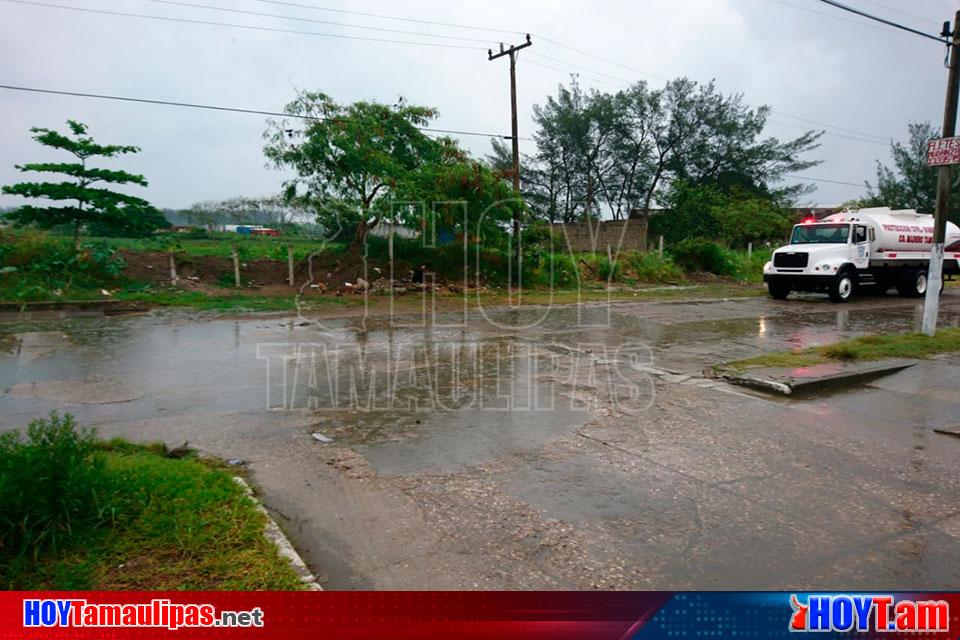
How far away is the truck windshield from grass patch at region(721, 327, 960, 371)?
892cm

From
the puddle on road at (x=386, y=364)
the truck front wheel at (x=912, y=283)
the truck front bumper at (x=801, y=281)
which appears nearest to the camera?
the puddle on road at (x=386, y=364)

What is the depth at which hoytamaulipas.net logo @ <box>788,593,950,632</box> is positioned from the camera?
2.87m

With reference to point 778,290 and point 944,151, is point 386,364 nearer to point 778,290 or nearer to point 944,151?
point 944,151

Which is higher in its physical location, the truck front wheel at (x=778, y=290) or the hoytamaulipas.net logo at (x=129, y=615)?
the truck front wheel at (x=778, y=290)

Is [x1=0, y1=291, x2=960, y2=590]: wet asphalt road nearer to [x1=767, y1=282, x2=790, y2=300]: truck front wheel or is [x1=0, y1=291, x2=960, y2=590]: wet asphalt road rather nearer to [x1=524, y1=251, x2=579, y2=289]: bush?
[x1=767, y1=282, x2=790, y2=300]: truck front wheel

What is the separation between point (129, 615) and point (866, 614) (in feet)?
11.7

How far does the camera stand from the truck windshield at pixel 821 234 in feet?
62.0

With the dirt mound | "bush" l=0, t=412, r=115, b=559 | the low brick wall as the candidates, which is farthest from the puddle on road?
the low brick wall

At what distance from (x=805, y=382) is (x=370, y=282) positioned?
1372 cm

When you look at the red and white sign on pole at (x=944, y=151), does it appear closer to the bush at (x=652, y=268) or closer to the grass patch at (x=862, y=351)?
the grass patch at (x=862, y=351)

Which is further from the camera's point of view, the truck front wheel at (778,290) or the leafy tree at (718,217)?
the leafy tree at (718,217)

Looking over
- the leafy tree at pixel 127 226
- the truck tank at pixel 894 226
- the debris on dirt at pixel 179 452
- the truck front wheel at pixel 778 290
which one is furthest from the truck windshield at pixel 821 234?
the leafy tree at pixel 127 226

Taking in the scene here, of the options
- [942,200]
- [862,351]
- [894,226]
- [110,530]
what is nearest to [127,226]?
[110,530]

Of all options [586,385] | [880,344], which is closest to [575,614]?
[586,385]
